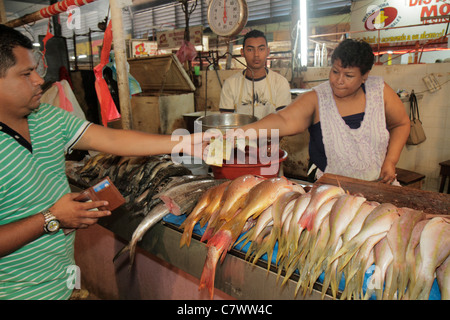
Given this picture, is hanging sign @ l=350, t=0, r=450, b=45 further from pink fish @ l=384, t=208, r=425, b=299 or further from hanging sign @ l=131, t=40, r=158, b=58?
hanging sign @ l=131, t=40, r=158, b=58

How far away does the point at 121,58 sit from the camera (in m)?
2.96

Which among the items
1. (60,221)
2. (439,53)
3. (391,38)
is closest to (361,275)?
(60,221)

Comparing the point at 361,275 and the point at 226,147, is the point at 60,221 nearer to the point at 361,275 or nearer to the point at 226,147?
the point at 226,147

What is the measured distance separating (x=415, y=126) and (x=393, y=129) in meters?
3.09

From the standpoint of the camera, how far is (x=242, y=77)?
3996mm

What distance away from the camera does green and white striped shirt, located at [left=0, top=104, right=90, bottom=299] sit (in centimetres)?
147

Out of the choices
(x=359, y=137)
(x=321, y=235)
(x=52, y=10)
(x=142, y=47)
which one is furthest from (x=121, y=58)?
(x=142, y=47)

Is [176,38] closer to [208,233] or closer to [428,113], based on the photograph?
[428,113]

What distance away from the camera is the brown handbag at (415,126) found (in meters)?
5.23

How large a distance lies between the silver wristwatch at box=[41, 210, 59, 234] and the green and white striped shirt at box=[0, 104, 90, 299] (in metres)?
0.13

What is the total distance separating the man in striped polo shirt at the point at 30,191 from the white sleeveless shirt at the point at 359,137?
1887 millimetres

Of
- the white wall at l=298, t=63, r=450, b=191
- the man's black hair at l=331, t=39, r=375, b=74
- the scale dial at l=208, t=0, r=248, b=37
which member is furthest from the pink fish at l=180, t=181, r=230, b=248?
the white wall at l=298, t=63, r=450, b=191

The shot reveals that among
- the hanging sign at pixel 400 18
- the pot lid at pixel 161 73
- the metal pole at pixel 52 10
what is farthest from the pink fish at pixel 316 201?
the hanging sign at pixel 400 18
